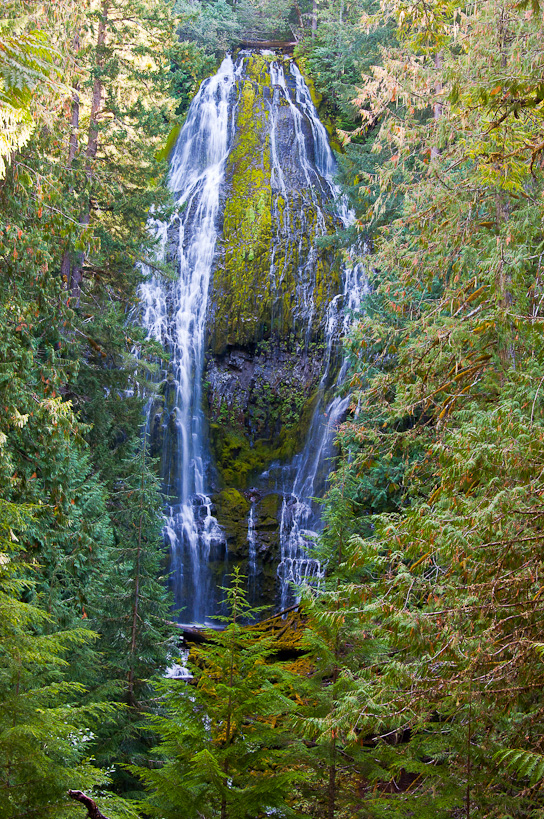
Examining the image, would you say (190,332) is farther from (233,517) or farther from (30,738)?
(30,738)

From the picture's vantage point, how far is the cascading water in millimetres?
15516

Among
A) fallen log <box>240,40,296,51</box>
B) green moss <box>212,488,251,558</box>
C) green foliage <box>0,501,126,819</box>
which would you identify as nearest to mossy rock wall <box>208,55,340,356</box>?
green moss <box>212,488,251,558</box>

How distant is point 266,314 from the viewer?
59.1ft

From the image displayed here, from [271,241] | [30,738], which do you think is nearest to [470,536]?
[30,738]

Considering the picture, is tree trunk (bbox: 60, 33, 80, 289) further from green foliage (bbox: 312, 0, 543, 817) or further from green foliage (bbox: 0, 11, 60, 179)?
green foliage (bbox: 0, 11, 60, 179)

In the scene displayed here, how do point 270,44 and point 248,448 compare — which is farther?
point 270,44

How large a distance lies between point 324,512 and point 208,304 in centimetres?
1273

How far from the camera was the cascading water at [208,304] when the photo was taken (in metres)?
15.5

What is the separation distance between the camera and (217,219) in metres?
19.3

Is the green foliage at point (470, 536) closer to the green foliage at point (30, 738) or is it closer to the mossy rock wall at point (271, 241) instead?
the green foliage at point (30, 738)

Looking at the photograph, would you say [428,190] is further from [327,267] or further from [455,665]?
[327,267]

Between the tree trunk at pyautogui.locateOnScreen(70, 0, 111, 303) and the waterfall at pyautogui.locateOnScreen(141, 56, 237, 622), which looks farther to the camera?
the waterfall at pyautogui.locateOnScreen(141, 56, 237, 622)

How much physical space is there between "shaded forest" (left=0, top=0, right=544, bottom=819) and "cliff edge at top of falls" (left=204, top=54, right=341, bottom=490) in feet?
14.6

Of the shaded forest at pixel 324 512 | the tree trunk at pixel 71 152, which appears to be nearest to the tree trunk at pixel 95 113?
the shaded forest at pixel 324 512
